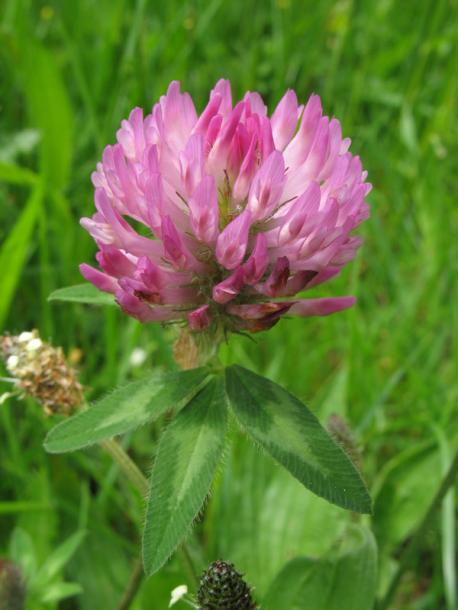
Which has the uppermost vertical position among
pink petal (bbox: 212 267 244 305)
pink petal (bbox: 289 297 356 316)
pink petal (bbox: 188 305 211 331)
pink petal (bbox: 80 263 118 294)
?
pink petal (bbox: 80 263 118 294)

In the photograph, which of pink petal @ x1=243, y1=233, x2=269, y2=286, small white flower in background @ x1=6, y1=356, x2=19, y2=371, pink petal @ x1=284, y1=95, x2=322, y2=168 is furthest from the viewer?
small white flower in background @ x1=6, y1=356, x2=19, y2=371

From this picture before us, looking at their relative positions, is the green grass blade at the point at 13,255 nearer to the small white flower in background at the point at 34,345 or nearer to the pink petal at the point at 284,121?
the small white flower in background at the point at 34,345

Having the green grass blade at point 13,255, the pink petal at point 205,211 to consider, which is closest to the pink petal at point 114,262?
the pink petal at point 205,211

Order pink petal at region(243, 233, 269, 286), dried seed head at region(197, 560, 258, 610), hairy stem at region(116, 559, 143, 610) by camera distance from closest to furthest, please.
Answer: dried seed head at region(197, 560, 258, 610), pink petal at region(243, 233, 269, 286), hairy stem at region(116, 559, 143, 610)

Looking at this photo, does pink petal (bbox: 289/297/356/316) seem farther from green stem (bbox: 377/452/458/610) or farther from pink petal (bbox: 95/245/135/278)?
green stem (bbox: 377/452/458/610)

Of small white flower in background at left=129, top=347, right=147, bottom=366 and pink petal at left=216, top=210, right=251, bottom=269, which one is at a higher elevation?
pink petal at left=216, top=210, right=251, bottom=269

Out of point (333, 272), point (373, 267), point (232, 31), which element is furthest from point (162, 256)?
point (232, 31)

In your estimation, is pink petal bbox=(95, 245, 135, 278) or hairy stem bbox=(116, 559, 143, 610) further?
hairy stem bbox=(116, 559, 143, 610)

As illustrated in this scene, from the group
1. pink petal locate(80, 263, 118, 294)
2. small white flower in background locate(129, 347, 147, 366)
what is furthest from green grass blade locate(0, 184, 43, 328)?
pink petal locate(80, 263, 118, 294)
